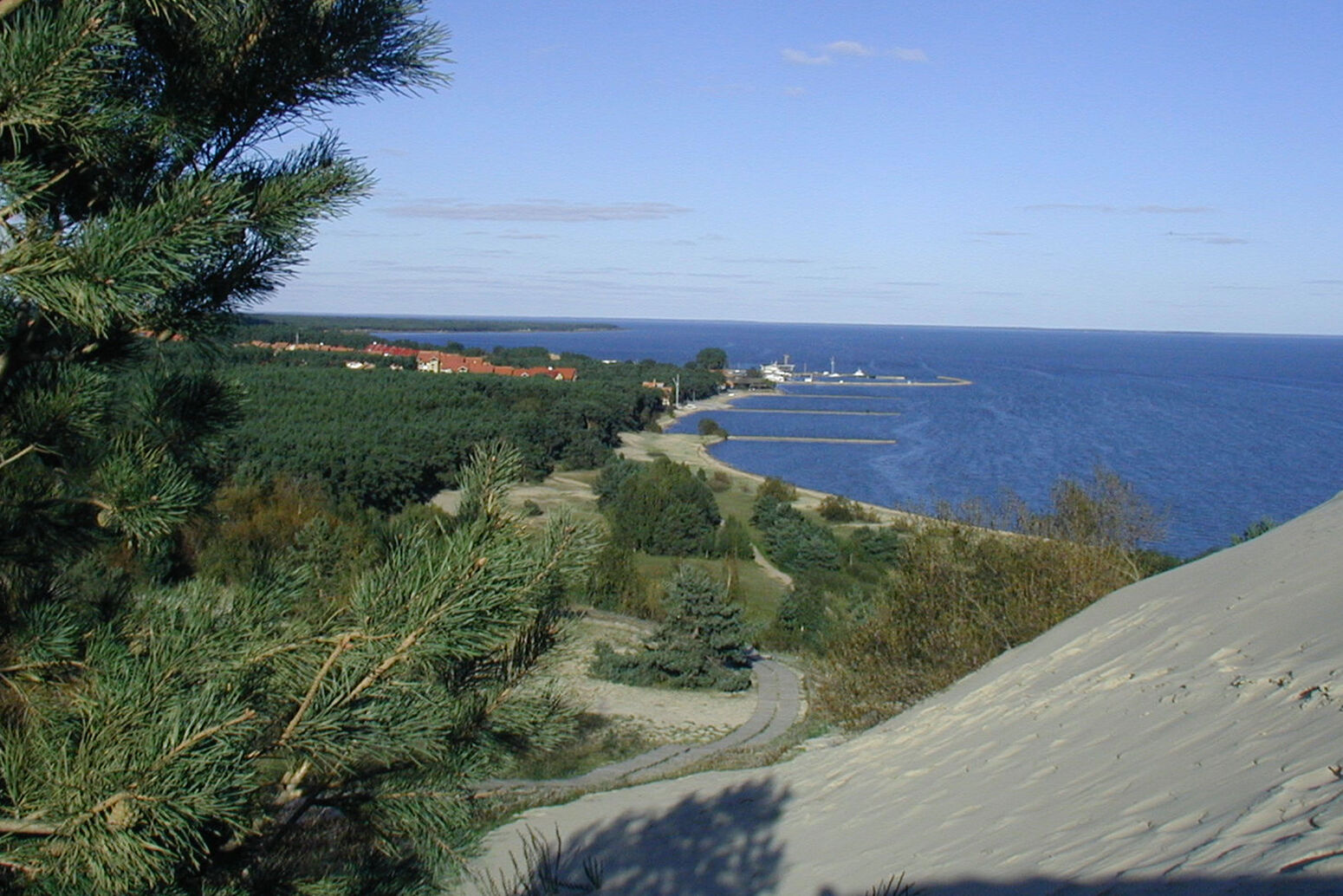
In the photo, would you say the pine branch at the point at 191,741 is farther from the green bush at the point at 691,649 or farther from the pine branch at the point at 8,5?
the green bush at the point at 691,649

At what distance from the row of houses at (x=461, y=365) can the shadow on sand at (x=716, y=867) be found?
177ft

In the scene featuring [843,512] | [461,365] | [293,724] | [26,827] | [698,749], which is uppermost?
[461,365]

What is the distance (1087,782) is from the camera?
4930 millimetres

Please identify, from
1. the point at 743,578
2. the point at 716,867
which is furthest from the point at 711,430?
the point at 716,867

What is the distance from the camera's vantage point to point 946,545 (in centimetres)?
1288

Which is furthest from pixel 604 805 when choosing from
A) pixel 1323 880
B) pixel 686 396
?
pixel 686 396

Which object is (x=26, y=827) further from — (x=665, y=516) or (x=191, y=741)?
(x=665, y=516)

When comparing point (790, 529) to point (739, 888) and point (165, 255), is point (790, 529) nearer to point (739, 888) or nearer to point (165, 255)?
point (739, 888)

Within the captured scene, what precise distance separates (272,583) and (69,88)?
113cm

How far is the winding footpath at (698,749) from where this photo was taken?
10156 mm

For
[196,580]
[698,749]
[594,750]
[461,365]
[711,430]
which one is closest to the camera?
[196,580]

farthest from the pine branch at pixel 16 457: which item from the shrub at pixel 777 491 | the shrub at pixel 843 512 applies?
the shrub at pixel 777 491

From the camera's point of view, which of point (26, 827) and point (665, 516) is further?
point (665, 516)

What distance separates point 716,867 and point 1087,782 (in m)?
1.87
